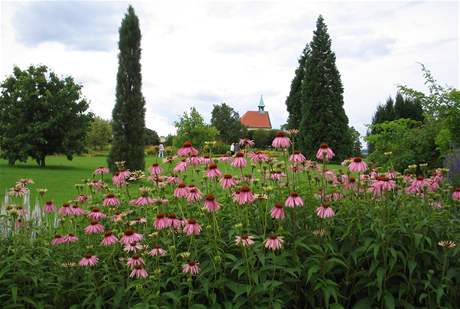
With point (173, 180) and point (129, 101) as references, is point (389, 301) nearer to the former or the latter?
point (173, 180)

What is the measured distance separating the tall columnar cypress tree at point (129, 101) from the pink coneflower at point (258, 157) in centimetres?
1375

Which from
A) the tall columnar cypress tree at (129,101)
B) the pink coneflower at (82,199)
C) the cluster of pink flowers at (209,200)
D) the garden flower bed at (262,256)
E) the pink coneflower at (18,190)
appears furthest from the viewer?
the tall columnar cypress tree at (129,101)

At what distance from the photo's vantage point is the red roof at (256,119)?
271ft

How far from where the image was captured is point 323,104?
29.2m

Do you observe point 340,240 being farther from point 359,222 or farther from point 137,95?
point 137,95

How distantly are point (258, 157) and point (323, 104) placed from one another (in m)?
26.6

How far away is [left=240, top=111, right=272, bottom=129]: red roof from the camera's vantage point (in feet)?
271

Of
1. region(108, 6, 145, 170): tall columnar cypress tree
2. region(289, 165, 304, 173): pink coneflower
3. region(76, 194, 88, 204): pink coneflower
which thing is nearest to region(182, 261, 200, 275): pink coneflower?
region(289, 165, 304, 173): pink coneflower

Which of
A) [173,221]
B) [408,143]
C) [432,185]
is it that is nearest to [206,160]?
[173,221]

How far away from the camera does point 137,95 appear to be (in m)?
17.0

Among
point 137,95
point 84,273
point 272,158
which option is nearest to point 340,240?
point 272,158

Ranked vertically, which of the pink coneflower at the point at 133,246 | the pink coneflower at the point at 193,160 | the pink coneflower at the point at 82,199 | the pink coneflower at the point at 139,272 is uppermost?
the pink coneflower at the point at 193,160

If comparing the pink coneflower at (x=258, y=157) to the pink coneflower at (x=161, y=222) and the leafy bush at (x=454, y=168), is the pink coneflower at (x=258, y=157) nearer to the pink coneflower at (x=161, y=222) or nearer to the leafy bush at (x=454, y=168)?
the pink coneflower at (x=161, y=222)

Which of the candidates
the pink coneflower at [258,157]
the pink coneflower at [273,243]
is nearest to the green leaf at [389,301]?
the pink coneflower at [273,243]
